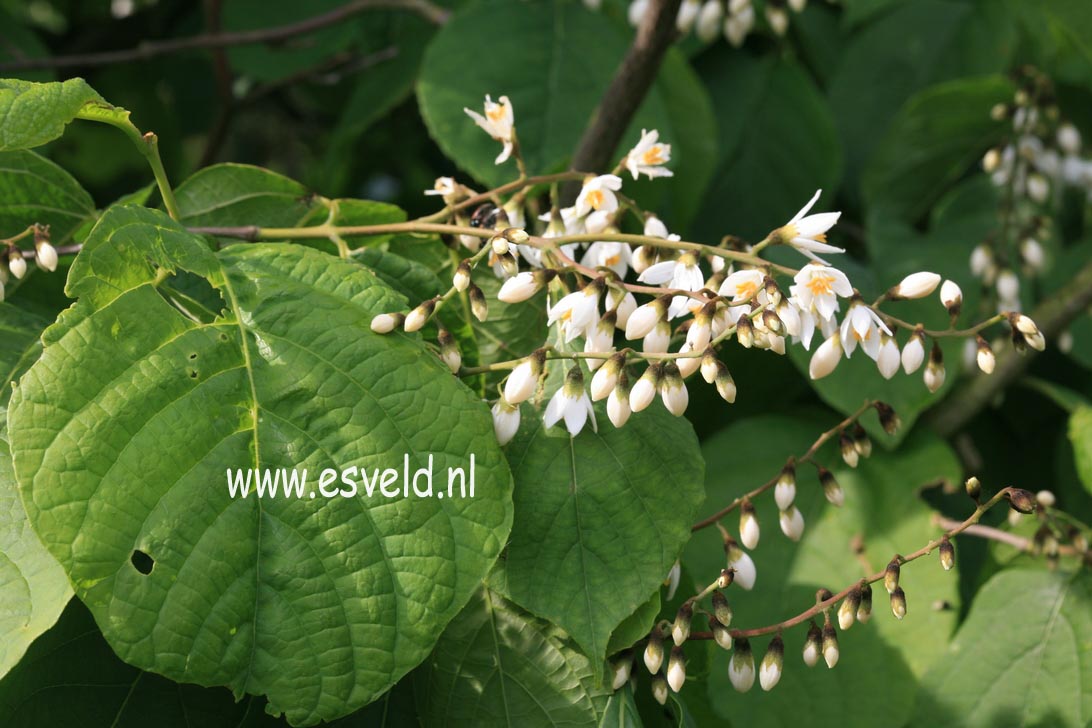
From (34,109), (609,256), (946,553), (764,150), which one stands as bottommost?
(764,150)

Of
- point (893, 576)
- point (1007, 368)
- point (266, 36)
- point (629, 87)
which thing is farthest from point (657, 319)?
point (266, 36)

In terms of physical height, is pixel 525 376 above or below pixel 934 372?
above

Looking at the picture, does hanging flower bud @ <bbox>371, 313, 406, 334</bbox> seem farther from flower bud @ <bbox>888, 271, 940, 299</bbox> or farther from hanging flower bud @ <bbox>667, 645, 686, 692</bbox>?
flower bud @ <bbox>888, 271, 940, 299</bbox>

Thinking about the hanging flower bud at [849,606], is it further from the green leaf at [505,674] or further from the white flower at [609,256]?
the white flower at [609,256]

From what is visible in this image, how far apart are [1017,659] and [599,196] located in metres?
1.05

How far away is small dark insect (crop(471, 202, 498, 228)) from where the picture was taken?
4.74ft

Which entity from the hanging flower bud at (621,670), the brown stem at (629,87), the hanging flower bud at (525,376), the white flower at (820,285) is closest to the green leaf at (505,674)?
the hanging flower bud at (621,670)

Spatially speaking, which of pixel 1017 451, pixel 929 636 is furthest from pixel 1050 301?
pixel 929 636

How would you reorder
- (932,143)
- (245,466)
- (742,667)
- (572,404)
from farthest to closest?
(932,143), (742,667), (572,404), (245,466)

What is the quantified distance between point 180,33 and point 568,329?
285cm

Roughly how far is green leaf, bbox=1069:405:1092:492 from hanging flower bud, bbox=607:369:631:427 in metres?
1.05

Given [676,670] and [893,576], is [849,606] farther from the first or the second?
[676,670]

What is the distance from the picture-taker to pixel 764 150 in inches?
109

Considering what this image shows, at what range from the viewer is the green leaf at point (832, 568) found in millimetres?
1820
